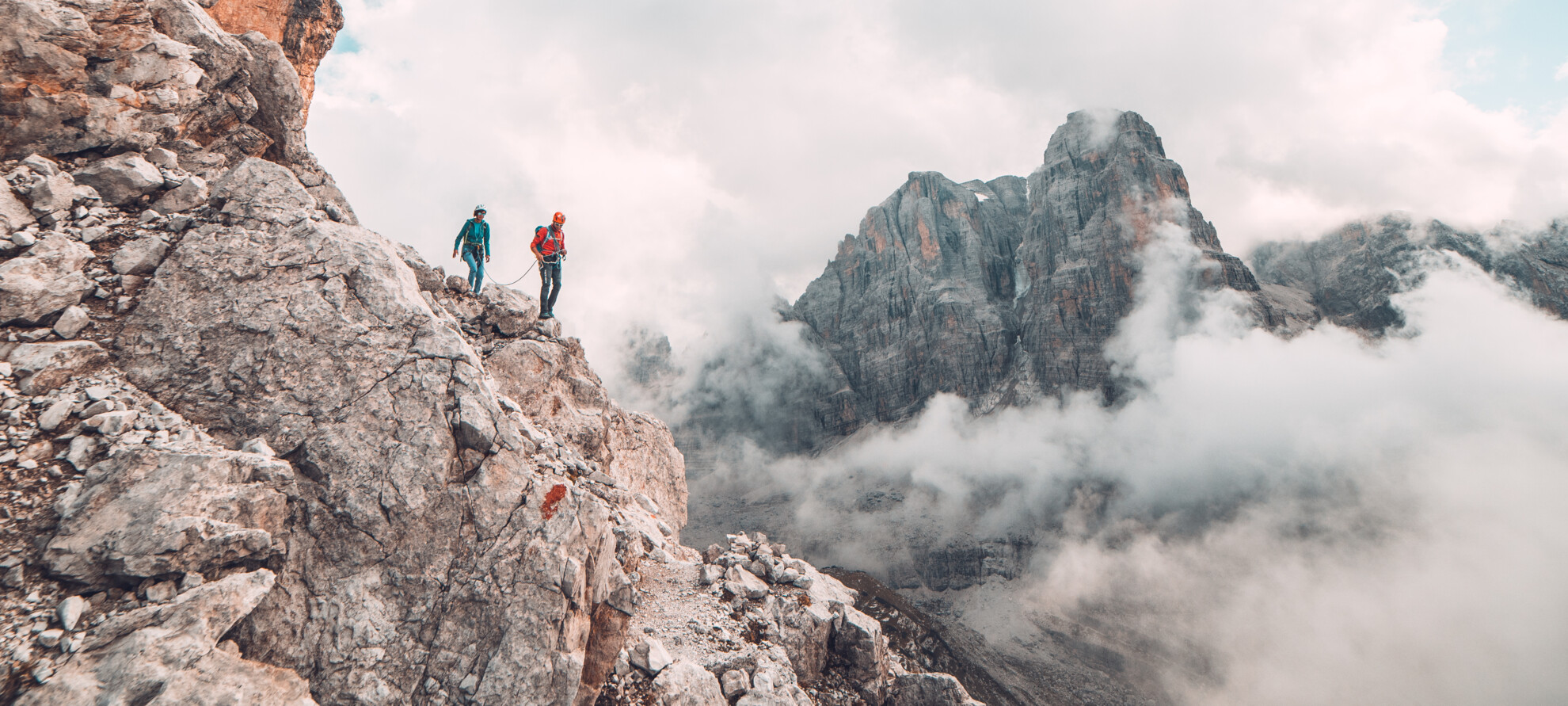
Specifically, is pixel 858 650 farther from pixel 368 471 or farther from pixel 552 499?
pixel 368 471

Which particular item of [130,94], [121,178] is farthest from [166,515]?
[130,94]

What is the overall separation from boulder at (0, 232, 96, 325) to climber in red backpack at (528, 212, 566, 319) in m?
13.0

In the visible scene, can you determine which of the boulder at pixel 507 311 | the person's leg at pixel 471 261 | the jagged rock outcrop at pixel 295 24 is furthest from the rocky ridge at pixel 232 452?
the jagged rock outcrop at pixel 295 24

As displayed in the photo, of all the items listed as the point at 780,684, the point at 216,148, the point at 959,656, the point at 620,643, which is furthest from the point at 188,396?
the point at 959,656

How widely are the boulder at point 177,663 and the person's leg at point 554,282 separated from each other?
1569 cm

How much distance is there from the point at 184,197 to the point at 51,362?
14.9 ft

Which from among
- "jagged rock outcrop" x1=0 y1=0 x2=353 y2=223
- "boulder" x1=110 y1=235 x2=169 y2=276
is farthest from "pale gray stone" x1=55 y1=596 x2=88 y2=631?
"jagged rock outcrop" x1=0 y1=0 x2=353 y2=223

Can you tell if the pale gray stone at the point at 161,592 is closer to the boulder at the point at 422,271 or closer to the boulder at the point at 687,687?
the boulder at the point at 687,687

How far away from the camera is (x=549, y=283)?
79.7ft

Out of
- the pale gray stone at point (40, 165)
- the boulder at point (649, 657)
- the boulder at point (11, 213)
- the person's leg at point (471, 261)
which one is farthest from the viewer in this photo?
the person's leg at point (471, 261)

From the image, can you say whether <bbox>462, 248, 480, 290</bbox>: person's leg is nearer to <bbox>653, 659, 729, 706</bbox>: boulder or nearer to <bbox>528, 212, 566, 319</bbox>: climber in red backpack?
<bbox>528, 212, 566, 319</bbox>: climber in red backpack

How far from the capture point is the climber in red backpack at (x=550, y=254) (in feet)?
76.5

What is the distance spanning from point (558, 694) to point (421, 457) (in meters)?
5.29

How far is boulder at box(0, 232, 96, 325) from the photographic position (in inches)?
384
